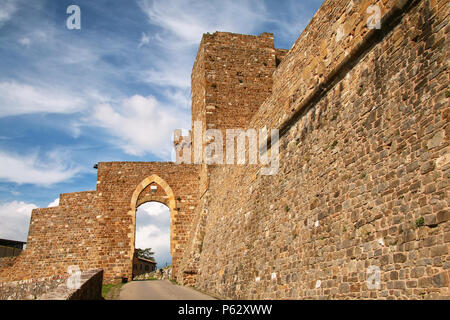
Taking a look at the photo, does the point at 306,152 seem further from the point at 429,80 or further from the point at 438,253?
the point at 438,253

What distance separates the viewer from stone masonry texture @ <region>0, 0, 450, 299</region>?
4.79m

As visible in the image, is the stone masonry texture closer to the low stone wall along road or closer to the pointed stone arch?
the low stone wall along road

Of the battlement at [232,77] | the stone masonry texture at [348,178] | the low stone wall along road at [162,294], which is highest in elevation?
the battlement at [232,77]

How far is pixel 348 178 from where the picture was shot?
6387mm

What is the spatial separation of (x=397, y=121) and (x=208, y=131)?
11.7 metres

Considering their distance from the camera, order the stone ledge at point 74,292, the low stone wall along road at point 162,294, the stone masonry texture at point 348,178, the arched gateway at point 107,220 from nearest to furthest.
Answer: the stone masonry texture at point 348,178 → the stone ledge at point 74,292 → the low stone wall along road at point 162,294 → the arched gateway at point 107,220

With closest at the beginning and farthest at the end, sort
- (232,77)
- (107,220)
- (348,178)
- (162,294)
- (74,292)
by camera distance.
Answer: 1. (74,292)
2. (348,178)
3. (162,294)
4. (232,77)
5. (107,220)

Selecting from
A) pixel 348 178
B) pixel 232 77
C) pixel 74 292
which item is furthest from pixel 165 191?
pixel 348 178

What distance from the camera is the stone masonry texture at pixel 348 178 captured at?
15.7 ft

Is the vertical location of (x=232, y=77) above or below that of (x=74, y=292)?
above

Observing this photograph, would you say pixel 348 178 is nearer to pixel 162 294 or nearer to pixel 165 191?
pixel 162 294

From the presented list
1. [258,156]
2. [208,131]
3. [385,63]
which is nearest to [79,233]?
[208,131]

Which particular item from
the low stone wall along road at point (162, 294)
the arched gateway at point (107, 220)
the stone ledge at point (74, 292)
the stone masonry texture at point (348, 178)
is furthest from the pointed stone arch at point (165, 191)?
the stone ledge at point (74, 292)

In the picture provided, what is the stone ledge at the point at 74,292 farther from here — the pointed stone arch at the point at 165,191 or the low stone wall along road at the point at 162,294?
the pointed stone arch at the point at 165,191
